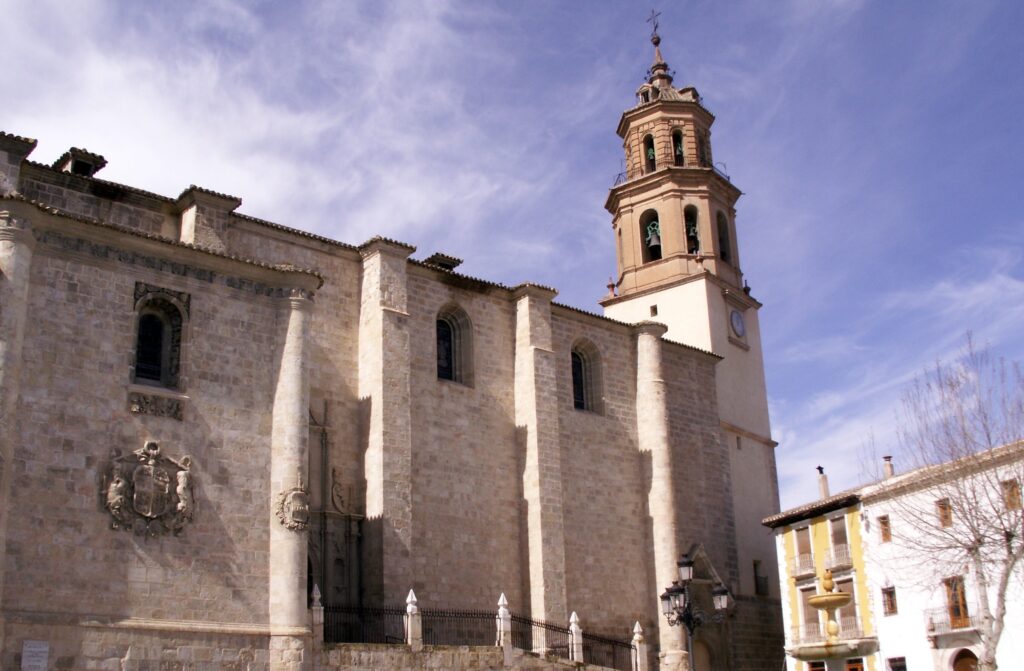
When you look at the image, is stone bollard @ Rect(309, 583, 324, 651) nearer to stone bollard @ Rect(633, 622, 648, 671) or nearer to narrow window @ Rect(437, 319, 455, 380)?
narrow window @ Rect(437, 319, 455, 380)

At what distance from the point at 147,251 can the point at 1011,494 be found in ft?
48.9

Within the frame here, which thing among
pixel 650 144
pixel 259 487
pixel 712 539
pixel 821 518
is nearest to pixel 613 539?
pixel 712 539

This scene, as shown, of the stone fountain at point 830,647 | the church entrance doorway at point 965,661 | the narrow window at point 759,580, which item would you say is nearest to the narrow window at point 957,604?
the church entrance doorway at point 965,661

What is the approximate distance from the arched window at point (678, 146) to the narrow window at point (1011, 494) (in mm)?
14981

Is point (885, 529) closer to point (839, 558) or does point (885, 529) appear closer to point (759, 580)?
point (839, 558)

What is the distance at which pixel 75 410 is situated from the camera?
15719 millimetres

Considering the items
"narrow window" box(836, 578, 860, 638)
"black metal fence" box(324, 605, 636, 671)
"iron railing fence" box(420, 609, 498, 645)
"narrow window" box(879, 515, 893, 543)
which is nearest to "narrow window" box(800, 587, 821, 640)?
"narrow window" box(836, 578, 860, 638)

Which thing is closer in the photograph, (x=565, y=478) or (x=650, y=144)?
(x=565, y=478)

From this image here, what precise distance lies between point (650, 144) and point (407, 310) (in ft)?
42.8

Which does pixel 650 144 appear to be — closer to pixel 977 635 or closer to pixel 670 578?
pixel 670 578

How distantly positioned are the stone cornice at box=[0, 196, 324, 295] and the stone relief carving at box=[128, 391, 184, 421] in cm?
206

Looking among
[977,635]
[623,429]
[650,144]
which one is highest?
[650,144]

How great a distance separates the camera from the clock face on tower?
Result: 3127cm

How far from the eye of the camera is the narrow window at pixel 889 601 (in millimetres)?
25047
